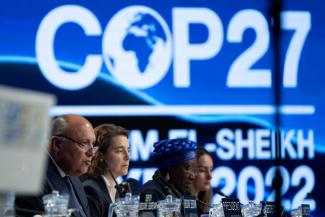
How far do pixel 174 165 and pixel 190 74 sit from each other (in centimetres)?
135

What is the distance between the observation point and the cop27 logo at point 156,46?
15.4 feet

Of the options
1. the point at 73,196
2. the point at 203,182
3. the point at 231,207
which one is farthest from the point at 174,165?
the point at 73,196

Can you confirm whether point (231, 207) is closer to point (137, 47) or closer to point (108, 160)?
point (108, 160)

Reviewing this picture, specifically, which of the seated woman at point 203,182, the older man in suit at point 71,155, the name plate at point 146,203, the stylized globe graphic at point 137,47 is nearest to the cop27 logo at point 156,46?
the stylized globe graphic at point 137,47

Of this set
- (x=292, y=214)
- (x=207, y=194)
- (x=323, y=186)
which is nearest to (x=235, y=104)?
(x=323, y=186)

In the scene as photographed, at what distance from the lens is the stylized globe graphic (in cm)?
478

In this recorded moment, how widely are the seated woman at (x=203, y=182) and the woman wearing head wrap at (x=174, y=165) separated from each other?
0.08m

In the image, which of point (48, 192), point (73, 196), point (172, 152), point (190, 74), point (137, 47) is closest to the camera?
point (48, 192)

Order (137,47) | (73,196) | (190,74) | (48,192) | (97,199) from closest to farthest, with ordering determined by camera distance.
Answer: (48,192), (73,196), (97,199), (137,47), (190,74)

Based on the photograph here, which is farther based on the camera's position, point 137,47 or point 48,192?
point 137,47

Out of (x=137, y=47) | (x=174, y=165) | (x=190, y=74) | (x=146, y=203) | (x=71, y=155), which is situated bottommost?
(x=146, y=203)

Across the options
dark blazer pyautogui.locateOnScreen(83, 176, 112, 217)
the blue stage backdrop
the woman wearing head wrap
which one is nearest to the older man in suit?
dark blazer pyautogui.locateOnScreen(83, 176, 112, 217)

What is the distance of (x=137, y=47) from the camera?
4.85 metres

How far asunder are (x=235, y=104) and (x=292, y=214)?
1829 mm
